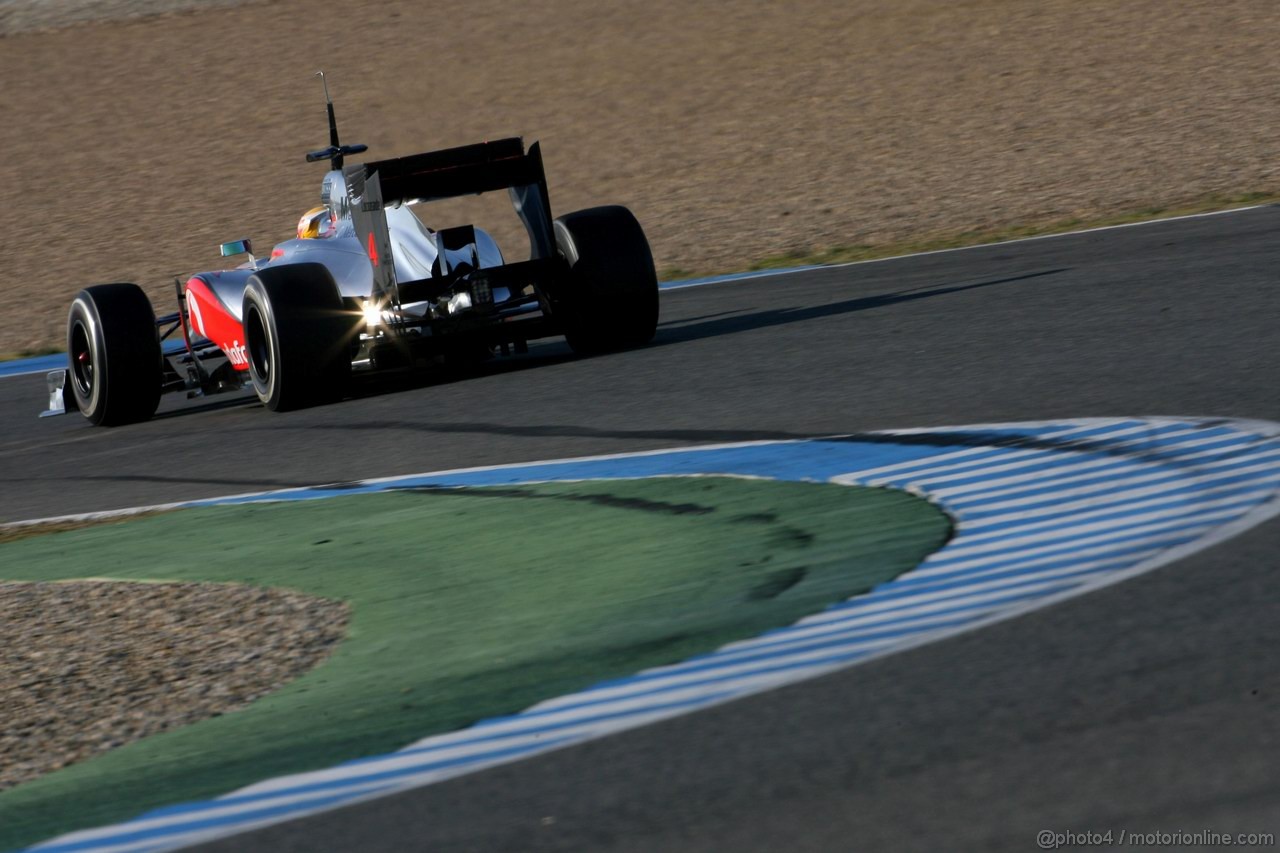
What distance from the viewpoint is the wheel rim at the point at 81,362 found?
1300 centimetres

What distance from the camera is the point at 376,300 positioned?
11.9 meters

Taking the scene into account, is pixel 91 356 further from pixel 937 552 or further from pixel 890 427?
pixel 937 552

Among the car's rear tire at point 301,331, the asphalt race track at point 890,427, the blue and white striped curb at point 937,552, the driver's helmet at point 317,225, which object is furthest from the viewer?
the driver's helmet at point 317,225

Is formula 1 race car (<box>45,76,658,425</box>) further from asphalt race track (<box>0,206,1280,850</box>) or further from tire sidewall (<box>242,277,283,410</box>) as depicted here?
asphalt race track (<box>0,206,1280,850</box>)

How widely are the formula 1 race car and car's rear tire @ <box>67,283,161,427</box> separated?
1cm

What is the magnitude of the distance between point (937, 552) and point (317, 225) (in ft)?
26.4

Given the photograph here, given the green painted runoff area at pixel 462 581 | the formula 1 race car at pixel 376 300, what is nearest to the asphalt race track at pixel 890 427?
the formula 1 race car at pixel 376 300

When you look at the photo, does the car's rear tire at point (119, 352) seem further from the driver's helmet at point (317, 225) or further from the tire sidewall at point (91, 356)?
the driver's helmet at point (317, 225)

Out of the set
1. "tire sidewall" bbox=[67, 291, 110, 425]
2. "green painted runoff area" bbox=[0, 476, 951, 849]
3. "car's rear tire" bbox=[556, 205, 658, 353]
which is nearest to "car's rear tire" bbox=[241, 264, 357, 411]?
"tire sidewall" bbox=[67, 291, 110, 425]

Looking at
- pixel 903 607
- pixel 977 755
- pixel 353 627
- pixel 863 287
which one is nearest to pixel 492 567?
pixel 353 627

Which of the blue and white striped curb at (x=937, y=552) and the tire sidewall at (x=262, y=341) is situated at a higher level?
the tire sidewall at (x=262, y=341)

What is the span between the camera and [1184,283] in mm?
11742

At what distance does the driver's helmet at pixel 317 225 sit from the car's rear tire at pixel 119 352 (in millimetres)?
1198

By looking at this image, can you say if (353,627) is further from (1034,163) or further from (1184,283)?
(1034,163)
